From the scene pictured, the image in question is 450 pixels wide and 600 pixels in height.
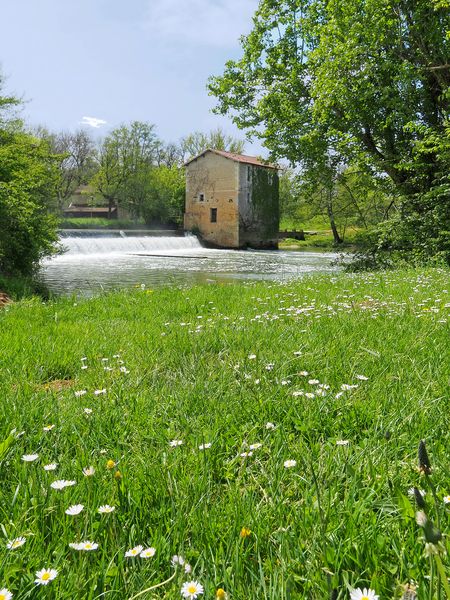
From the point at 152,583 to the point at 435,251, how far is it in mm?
13885

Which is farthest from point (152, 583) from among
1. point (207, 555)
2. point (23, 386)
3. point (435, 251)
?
point (435, 251)

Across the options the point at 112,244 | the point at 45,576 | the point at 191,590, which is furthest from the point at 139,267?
the point at 191,590

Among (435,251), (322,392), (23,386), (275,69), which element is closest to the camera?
(322,392)

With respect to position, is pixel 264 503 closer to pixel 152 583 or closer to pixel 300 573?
pixel 300 573

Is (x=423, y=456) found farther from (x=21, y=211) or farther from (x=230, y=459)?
(x=21, y=211)

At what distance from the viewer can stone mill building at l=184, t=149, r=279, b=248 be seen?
4512cm

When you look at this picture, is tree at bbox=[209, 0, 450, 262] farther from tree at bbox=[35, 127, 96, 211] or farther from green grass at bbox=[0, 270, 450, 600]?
tree at bbox=[35, 127, 96, 211]

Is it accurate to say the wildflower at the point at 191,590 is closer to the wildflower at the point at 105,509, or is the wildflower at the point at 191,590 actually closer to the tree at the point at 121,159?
the wildflower at the point at 105,509

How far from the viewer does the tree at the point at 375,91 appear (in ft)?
44.3

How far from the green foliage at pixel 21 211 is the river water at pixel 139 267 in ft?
4.55

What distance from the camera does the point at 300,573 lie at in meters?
1.38

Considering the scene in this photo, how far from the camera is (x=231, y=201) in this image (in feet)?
149

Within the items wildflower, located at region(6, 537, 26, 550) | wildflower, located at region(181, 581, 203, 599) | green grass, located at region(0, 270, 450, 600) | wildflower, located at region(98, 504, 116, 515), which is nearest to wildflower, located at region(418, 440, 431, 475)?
green grass, located at region(0, 270, 450, 600)

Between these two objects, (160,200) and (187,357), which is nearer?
(187,357)
